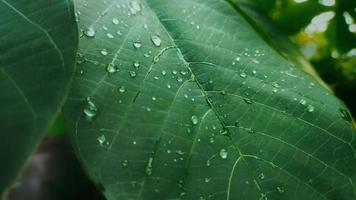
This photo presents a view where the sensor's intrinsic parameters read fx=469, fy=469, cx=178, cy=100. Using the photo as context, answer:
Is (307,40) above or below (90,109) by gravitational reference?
below

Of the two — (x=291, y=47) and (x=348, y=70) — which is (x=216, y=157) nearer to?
(x=291, y=47)

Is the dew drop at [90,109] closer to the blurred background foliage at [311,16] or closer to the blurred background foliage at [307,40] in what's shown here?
the blurred background foliage at [307,40]

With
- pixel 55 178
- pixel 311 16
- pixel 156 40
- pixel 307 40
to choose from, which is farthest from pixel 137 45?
pixel 55 178

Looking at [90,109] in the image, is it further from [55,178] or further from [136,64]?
[55,178]

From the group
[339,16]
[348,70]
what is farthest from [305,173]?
[348,70]

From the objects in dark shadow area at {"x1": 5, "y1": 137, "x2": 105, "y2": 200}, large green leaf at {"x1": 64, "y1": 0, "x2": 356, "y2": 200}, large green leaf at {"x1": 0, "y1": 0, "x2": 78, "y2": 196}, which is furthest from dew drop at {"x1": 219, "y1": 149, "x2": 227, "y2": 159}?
dark shadow area at {"x1": 5, "y1": 137, "x2": 105, "y2": 200}

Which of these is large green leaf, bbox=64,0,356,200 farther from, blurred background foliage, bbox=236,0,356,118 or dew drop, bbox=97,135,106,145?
blurred background foliage, bbox=236,0,356,118
